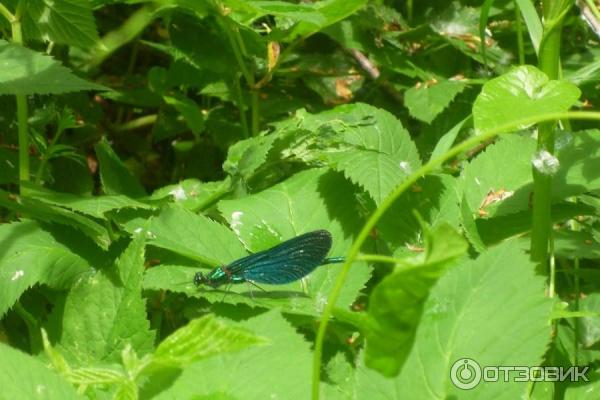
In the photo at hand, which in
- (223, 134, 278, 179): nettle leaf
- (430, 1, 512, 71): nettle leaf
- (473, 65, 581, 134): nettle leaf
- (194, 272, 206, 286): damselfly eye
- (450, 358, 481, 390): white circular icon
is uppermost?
(430, 1, 512, 71): nettle leaf

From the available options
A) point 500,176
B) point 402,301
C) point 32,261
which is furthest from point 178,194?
point 402,301

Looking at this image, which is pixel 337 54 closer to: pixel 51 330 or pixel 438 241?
pixel 51 330

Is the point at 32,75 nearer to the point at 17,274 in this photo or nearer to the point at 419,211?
the point at 17,274

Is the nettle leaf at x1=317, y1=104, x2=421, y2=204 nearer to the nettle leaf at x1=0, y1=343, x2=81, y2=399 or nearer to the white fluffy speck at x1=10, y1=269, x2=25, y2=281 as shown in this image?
the white fluffy speck at x1=10, y1=269, x2=25, y2=281

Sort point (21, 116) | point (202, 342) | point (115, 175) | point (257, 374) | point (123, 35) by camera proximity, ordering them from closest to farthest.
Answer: point (202, 342) < point (257, 374) < point (21, 116) < point (115, 175) < point (123, 35)

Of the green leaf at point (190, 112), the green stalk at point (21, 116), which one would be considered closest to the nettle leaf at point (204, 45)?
the green leaf at point (190, 112)

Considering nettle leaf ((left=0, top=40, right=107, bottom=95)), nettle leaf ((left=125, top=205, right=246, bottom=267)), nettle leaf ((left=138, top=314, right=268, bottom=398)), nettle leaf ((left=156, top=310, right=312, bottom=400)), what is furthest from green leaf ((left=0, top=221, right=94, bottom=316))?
nettle leaf ((left=138, top=314, right=268, bottom=398))

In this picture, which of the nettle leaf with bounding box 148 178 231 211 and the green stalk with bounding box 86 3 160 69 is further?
the green stalk with bounding box 86 3 160 69

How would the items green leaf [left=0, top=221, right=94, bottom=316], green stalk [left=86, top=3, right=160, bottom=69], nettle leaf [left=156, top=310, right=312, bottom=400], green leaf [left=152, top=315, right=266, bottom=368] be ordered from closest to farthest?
green leaf [left=152, top=315, right=266, bottom=368], nettle leaf [left=156, top=310, right=312, bottom=400], green leaf [left=0, top=221, right=94, bottom=316], green stalk [left=86, top=3, right=160, bottom=69]
